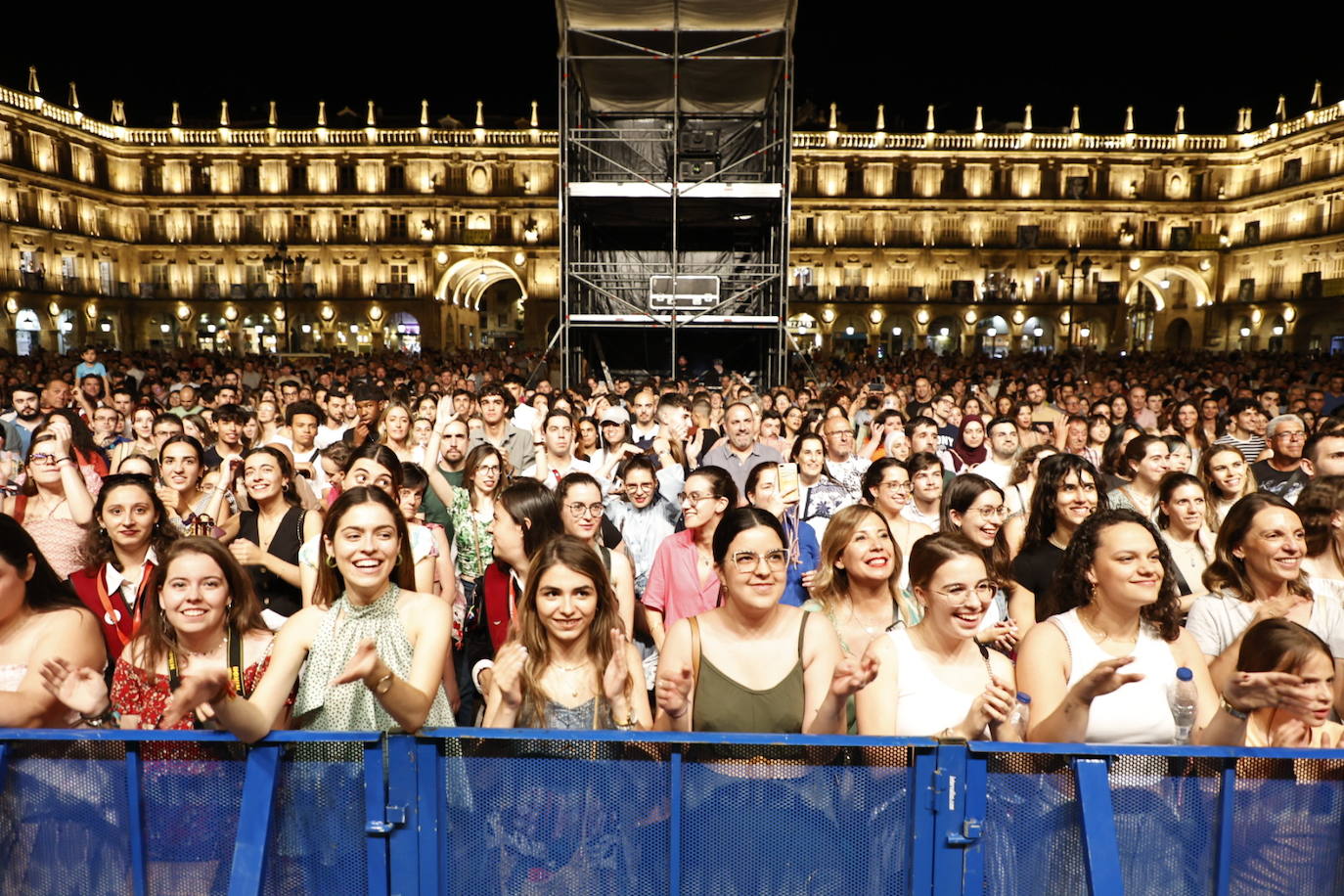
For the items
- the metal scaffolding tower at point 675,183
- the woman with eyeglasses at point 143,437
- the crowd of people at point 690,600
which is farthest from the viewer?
the metal scaffolding tower at point 675,183

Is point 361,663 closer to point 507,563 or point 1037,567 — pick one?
point 507,563

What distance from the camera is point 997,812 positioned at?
2.51 metres

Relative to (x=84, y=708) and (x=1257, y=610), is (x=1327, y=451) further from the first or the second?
(x=84, y=708)

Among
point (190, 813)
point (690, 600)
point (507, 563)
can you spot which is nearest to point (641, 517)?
point (690, 600)

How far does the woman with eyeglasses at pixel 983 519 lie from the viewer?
4.45 m

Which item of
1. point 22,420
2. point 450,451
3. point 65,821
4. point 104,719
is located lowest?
point 65,821

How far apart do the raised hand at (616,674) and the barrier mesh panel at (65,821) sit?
4.44 ft

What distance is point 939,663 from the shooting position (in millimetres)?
3070

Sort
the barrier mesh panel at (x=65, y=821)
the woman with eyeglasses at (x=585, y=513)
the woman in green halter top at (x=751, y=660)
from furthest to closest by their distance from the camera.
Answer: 1. the woman with eyeglasses at (x=585, y=513)
2. the woman in green halter top at (x=751, y=660)
3. the barrier mesh panel at (x=65, y=821)

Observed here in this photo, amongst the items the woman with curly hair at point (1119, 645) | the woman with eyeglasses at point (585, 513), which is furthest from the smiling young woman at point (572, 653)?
the woman with curly hair at point (1119, 645)

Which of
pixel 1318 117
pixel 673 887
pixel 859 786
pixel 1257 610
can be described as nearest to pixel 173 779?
pixel 673 887

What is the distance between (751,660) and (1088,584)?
1.26 metres

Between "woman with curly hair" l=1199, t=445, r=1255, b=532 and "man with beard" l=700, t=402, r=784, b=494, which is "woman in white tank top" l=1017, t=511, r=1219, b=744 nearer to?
"woman with curly hair" l=1199, t=445, r=1255, b=532

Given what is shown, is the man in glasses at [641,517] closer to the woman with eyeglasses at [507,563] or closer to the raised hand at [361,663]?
the woman with eyeglasses at [507,563]
